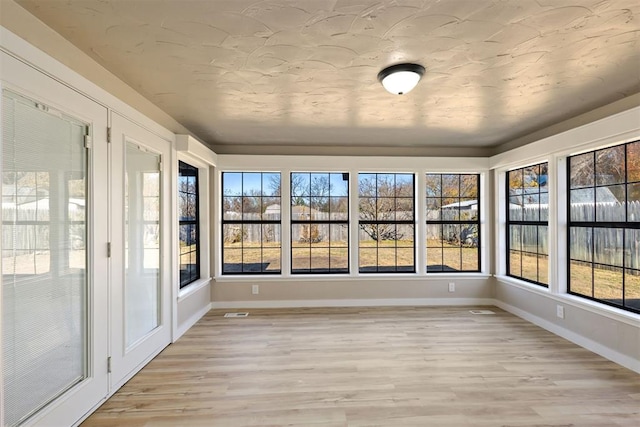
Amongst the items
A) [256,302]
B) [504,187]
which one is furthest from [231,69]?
[504,187]

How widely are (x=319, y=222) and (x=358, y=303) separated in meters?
1.35

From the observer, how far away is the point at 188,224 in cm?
402

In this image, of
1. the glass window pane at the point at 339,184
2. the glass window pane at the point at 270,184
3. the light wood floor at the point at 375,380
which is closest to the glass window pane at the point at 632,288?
the light wood floor at the point at 375,380

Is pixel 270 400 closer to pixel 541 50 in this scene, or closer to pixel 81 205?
pixel 81 205

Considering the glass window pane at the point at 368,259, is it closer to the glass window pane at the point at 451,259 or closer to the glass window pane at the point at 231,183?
the glass window pane at the point at 451,259

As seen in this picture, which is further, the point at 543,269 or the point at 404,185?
the point at 404,185

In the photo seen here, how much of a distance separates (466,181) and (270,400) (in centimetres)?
414

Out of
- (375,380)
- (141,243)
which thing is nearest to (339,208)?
(375,380)

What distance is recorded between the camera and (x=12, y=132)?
5.10 ft

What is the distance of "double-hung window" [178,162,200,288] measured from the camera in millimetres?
3775

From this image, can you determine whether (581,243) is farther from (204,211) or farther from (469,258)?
(204,211)

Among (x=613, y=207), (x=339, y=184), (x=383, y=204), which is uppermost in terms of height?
(x=339, y=184)

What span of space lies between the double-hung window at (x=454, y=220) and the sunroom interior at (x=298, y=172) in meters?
0.03

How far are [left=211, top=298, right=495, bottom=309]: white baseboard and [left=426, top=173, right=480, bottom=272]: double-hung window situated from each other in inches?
18.5
